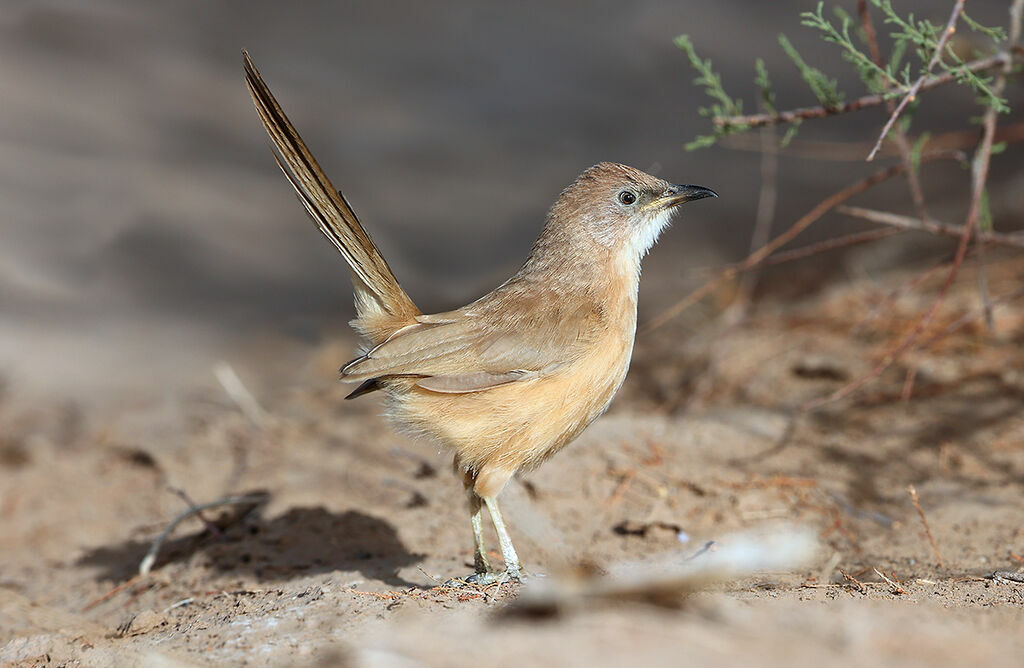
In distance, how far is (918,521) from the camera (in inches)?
175

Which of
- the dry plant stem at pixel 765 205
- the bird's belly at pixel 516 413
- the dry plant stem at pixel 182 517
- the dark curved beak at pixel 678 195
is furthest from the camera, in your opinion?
the dry plant stem at pixel 765 205

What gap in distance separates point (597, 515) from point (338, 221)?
2201 millimetres

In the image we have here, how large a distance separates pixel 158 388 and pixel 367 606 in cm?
548

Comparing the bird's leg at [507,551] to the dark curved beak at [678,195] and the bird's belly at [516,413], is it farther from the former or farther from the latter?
the dark curved beak at [678,195]

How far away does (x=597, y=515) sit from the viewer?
477 centimetres

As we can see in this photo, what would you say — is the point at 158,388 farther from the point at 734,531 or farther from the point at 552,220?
the point at 734,531

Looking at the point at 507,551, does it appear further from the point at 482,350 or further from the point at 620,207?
the point at 620,207

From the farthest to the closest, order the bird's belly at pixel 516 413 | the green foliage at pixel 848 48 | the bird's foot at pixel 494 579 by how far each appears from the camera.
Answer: the green foliage at pixel 848 48 < the bird's belly at pixel 516 413 < the bird's foot at pixel 494 579

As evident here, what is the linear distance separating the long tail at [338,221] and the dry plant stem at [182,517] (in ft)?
4.63

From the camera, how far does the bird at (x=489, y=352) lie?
368 cm

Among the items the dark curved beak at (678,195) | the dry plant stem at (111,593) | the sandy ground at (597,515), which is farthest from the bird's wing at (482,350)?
the dry plant stem at (111,593)

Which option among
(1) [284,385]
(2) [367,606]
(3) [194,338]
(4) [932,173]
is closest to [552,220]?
(2) [367,606]

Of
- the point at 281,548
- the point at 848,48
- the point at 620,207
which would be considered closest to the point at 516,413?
the point at 620,207

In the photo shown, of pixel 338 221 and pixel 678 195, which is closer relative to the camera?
pixel 338 221
